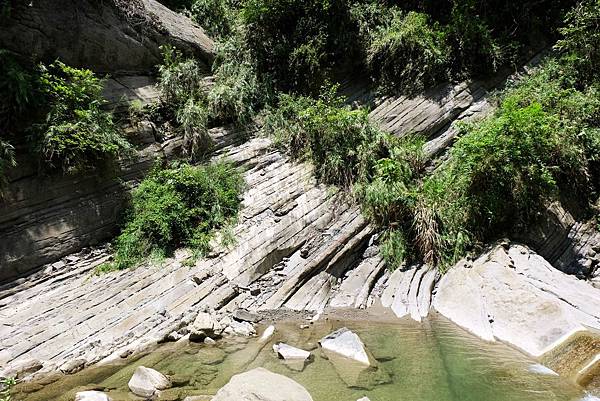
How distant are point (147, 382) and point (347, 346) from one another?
8.04 ft

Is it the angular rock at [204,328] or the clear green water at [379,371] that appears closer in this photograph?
the clear green water at [379,371]

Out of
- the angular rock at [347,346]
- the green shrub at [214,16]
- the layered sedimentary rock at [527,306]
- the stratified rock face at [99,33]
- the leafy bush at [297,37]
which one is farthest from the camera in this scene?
the green shrub at [214,16]

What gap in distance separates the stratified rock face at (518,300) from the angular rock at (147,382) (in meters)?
4.25

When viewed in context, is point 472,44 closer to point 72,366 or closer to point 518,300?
point 518,300

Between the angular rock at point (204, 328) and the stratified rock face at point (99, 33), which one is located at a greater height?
the stratified rock face at point (99, 33)

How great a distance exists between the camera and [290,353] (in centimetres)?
533

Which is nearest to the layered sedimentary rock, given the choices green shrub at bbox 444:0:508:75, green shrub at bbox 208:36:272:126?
green shrub at bbox 444:0:508:75

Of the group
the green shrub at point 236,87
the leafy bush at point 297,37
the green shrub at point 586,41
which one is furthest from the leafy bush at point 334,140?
the green shrub at point 586,41

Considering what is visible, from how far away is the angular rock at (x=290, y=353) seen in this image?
5262 millimetres

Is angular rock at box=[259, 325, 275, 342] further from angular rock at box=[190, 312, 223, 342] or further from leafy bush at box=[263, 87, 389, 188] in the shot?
leafy bush at box=[263, 87, 389, 188]

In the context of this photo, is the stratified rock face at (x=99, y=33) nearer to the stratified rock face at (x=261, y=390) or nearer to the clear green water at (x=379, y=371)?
the clear green water at (x=379, y=371)

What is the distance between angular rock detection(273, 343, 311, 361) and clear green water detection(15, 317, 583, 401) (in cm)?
14

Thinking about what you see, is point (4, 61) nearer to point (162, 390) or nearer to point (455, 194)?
point (162, 390)

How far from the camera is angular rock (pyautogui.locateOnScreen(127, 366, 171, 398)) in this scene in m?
4.62
